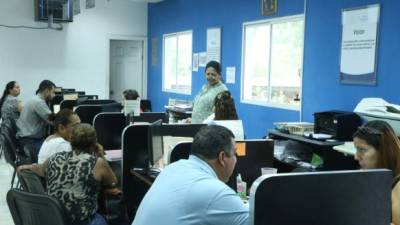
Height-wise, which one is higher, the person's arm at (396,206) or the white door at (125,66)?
the white door at (125,66)

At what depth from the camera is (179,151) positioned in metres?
2.81

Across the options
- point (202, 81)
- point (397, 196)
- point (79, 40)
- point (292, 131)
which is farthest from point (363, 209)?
point (79, 40)

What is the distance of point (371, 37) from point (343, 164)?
120 cm

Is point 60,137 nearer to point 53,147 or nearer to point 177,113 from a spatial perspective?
point 53,147

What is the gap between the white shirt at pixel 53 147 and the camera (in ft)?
11.8

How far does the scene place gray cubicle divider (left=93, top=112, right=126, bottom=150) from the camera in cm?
484

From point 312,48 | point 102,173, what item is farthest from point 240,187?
point 312,48

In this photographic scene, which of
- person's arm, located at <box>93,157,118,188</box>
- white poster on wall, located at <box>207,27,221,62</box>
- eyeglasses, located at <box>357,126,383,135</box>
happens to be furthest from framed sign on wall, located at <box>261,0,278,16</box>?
eyeglasses, located at <box>357,126,383,135</box>

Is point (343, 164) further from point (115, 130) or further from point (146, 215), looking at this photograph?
point (146, 215)

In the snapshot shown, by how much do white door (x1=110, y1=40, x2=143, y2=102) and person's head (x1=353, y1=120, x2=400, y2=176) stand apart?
27.5 ft

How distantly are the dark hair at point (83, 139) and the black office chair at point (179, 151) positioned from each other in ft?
2.06

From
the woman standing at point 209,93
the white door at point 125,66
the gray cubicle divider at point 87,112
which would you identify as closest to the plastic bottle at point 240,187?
Answer: the woman standing at point 209,93

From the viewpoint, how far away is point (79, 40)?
9641 mm

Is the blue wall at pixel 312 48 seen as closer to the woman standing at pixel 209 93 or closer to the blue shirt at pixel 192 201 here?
the woman standing at pixel 209 93
